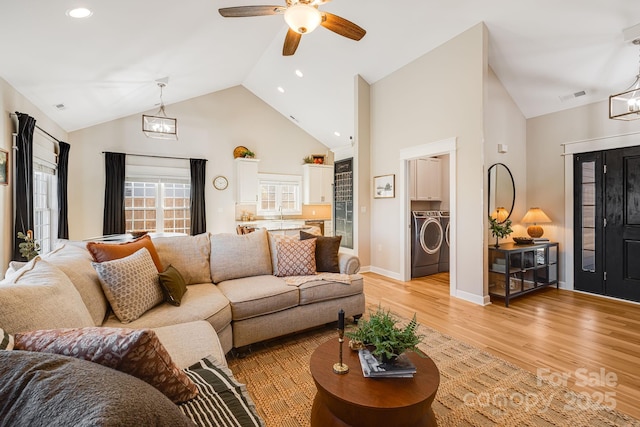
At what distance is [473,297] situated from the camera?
12.1 ft

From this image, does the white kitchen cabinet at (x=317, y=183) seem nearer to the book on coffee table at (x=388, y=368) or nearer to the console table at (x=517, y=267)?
the console table at (x=517, y=267)

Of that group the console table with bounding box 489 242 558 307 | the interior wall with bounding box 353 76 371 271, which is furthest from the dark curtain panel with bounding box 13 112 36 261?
the console table with bounding box 489 242 558 307

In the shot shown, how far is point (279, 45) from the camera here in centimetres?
495

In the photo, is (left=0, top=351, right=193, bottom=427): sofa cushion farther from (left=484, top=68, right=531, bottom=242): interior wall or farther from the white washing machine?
the white washing machine

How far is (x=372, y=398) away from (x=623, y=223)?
435 cm

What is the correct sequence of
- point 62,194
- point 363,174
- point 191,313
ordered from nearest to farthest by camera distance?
point 191,313, point 62,194, point 363,174

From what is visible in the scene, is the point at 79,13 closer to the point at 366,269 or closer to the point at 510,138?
the point at 366,269

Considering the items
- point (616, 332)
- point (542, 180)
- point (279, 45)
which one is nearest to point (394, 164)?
point (542, 180)

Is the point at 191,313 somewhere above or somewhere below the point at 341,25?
below

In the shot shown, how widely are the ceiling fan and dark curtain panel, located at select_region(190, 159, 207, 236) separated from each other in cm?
408

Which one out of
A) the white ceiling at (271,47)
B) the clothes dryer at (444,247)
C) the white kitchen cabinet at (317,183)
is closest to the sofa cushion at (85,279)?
the white ceiling at (271,47)

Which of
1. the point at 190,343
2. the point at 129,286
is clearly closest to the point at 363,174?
the point at 129,286

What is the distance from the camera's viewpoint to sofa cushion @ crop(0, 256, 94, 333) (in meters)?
1.05

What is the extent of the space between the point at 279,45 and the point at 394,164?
9.02 feet
